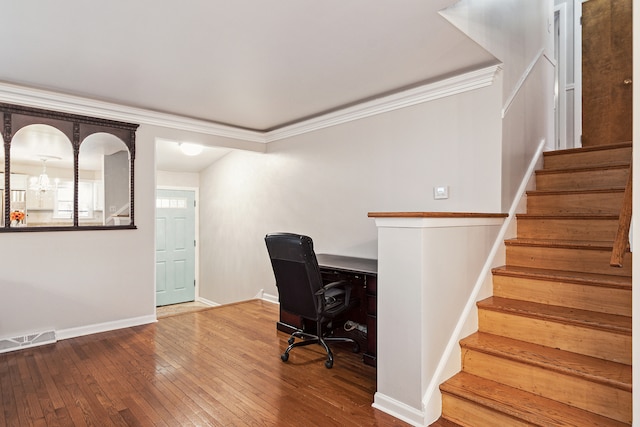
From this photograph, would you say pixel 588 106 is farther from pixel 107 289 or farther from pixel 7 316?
pixel 7 316

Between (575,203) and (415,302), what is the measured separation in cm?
187

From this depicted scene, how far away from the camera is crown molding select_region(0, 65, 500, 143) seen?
3.13 meters

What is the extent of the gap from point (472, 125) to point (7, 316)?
14.5 feet

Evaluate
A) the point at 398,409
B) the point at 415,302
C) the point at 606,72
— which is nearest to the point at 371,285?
the point at 415,302

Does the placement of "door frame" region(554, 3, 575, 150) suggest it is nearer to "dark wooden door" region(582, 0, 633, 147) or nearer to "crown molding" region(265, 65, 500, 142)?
"dark wooden door" region(582, 0, 633, 147)

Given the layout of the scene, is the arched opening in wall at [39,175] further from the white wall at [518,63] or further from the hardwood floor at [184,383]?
the white wall at [518,63]

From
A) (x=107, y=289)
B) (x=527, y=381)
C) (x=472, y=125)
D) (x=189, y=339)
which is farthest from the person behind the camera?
(x=107, y=289)

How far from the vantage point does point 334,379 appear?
8.88 feet

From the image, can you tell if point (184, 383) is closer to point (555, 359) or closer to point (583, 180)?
point (555, 359)

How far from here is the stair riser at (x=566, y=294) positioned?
2.22 metres

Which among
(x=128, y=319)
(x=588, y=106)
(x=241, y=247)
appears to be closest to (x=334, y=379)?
(x=128, y=319)

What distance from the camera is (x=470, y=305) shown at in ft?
8.21

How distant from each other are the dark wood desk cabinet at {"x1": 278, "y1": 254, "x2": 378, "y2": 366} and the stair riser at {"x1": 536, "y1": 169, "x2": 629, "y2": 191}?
1.76 meters

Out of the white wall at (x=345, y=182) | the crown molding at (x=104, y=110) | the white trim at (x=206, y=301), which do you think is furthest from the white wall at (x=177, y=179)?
the crown molding at (x=104, y=110)
